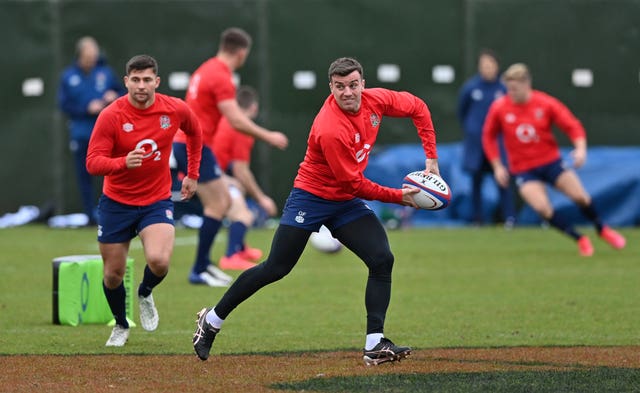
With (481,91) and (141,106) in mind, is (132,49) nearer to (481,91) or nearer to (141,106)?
(481,91)

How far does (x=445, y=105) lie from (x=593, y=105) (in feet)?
8.93

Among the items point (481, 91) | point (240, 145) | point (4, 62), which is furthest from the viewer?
point (4, 62)

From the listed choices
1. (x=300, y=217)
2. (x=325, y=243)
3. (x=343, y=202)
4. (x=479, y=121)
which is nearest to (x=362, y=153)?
(x=343, y=202)

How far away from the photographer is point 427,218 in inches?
844

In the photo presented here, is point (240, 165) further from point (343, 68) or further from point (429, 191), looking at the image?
point (343, 68)

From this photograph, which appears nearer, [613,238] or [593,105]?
[613,238]

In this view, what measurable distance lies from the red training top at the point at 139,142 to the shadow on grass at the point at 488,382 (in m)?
2.38

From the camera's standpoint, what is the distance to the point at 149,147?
9219mm

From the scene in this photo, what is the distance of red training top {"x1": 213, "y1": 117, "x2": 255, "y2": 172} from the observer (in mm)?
15078

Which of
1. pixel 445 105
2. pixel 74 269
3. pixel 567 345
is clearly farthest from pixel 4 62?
pixel 567 345

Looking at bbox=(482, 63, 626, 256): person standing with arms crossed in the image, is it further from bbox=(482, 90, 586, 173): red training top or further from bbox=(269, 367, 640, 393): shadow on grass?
bbox=(269, 367, 640, 393): shadow on grass

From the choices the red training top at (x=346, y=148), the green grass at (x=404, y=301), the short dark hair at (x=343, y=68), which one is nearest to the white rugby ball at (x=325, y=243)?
the green grass at (x=404, y=301)

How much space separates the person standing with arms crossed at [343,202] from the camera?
8.13 metres

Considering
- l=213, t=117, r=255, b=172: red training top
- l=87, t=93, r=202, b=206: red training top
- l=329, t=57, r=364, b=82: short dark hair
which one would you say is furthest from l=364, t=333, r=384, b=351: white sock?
l=213, t=117, r=255, b=172: red training top
